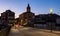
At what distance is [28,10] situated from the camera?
191625 millimetres

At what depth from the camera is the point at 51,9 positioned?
46.5 m

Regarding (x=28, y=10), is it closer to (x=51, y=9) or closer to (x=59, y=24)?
(x=59, y=24)

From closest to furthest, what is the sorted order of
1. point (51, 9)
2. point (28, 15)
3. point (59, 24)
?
point (51, 9) < point (59, 24) < point (28, 15)

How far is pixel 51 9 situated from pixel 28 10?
477ft

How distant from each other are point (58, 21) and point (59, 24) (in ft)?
14.6

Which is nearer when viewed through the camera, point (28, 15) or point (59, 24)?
point (59, 24)

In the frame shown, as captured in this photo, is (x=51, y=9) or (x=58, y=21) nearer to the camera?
(x=51, y=9)

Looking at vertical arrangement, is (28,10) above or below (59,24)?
above

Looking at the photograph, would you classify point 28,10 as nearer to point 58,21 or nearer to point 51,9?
point 58,21

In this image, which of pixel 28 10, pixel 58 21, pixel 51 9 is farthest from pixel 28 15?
pixel 51 9

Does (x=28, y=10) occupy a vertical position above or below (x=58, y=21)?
above

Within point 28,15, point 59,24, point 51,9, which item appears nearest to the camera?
point 51,9

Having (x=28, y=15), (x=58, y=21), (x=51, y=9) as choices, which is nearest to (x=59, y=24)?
(x=58, y=21)

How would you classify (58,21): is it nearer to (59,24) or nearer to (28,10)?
(59,24)
